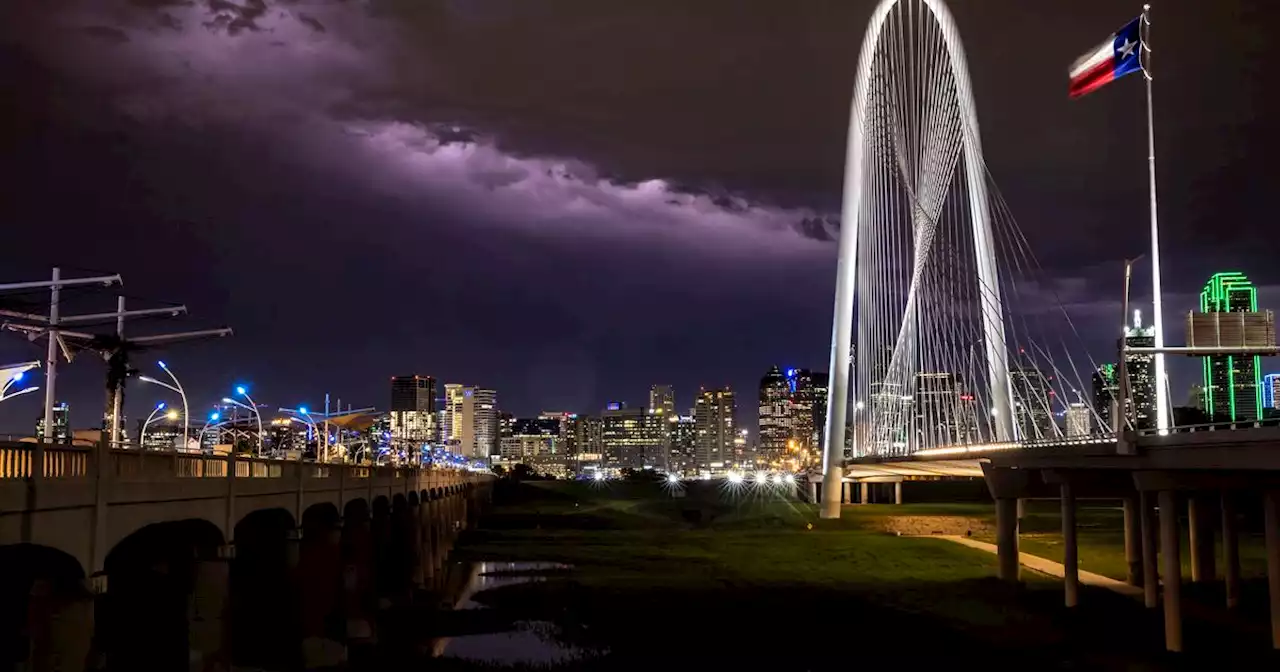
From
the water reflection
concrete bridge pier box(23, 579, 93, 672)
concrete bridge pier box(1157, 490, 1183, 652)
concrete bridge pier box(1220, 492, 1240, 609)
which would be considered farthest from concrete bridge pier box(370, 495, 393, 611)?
concrete bridge pier box(23, 579, 93, 672)

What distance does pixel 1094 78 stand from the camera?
4147 cm

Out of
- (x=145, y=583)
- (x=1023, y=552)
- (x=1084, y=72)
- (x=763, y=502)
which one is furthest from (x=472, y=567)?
(x=763, y=502)

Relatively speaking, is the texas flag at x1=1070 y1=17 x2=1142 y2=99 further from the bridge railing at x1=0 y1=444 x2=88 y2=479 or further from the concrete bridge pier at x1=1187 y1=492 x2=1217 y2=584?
the bridge railing at x1=0 y1=444 x2=88 y2=479

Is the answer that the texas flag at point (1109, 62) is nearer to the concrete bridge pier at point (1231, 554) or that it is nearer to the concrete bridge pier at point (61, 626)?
the concrete bridge pier at point (1231, 554)

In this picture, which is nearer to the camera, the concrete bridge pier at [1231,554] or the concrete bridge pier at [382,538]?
the concrete bridge pier at [1231,554]

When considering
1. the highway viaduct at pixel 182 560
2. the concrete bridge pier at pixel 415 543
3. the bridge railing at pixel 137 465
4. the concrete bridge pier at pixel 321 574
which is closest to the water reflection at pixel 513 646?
the highway viaduct at pixel 182 560

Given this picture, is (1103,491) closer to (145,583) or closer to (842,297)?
(145,583)

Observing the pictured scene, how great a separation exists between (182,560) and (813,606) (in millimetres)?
26521

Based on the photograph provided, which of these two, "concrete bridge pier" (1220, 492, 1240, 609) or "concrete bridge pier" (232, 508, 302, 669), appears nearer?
"concrete bridge pier" (232, 508, 302, 669)

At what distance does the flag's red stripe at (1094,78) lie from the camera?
1588 inches

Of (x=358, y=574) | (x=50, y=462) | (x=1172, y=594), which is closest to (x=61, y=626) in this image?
(x=50, y=462)

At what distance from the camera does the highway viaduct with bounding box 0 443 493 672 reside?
20812 mm

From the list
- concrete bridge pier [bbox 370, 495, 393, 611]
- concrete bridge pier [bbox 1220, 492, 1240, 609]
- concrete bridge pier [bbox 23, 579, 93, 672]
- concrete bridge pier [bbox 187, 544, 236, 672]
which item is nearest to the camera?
concrete bridge pier [bbox 23, 579, 93, 672]

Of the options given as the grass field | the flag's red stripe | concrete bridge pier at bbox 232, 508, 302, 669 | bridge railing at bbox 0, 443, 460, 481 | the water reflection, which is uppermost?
the flag's red stripe
